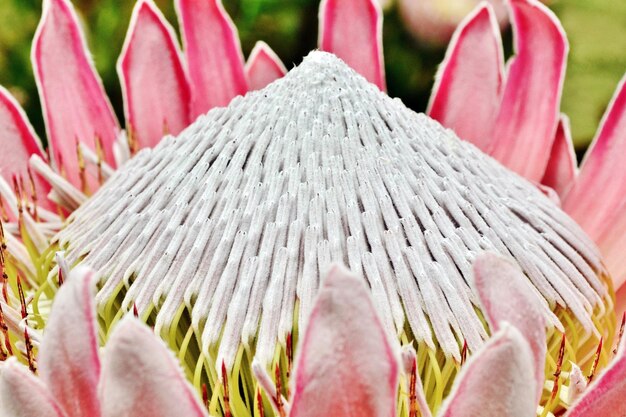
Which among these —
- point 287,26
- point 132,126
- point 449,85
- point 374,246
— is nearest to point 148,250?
point 374,246

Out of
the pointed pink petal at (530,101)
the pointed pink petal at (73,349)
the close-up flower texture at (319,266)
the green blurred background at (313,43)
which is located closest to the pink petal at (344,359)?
the close-up flower texture at (319,266)

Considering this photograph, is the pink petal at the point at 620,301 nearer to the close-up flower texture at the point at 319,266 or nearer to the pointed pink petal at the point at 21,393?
the close-up flower texture at the point at 319,266

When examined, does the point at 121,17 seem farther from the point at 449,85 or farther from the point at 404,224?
the point at 404,224

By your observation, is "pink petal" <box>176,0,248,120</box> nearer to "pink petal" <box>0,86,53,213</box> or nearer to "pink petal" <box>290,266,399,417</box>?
"pink petal" <box>0,86,53,213</box>

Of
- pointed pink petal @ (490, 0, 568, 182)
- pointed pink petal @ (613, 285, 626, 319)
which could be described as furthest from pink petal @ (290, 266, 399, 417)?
pointed pink petal @ (490, 0, 568, 182)

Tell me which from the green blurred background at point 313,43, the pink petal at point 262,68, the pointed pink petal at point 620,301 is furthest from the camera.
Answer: the green blurred background at point 313,43

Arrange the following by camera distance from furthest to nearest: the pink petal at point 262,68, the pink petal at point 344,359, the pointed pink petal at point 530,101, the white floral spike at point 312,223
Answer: the pink petal at point 262,68 < the pointed pink petal at point 530,101 < the white floral spike at point 312,223 < the pink petal at point 344,359
